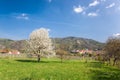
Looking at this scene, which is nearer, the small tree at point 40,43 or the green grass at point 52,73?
the green grass at point 52,73

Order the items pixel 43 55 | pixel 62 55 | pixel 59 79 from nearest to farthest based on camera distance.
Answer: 1. pixel 59 79
2. pixel 43 55
3. pixel 62 55

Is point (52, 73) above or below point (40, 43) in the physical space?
below

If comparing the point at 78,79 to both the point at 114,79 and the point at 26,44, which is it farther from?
the point at 26,44

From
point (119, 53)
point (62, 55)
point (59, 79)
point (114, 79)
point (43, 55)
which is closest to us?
point (59, 79)

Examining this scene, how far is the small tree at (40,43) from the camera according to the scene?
205ft

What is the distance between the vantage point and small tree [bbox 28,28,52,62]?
62.4m

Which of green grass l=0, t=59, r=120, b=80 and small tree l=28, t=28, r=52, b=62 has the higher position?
small tree l=28, t=28, r=52, b=62

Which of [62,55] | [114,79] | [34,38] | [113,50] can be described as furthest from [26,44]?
[114,79]

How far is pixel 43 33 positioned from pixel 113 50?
2111cm

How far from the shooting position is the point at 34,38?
64000 mm

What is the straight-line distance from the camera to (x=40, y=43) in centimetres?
6234

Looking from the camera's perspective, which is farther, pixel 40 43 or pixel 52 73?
pixel 40 43

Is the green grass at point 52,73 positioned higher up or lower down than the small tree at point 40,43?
lower down

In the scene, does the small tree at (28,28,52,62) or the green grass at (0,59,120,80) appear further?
the small tree at (28,28,52,62)
